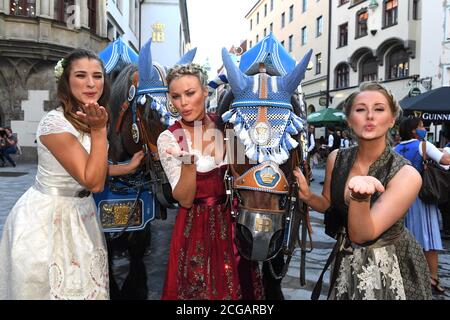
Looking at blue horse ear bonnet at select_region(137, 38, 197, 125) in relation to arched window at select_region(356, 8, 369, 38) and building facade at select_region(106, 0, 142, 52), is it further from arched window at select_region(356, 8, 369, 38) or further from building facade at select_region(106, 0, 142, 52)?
arched window at select_region(356, 8, 369, 38)

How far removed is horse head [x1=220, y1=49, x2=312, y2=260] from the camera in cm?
206

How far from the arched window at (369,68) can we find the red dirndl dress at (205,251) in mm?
23932

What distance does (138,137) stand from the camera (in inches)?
127

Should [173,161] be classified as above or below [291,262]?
above

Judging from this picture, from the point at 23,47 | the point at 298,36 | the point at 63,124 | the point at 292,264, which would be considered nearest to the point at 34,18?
the point at 23,47

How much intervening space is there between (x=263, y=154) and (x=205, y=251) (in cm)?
63

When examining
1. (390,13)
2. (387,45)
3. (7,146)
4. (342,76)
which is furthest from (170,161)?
(342,76)

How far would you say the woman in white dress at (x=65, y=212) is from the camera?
5.94ft

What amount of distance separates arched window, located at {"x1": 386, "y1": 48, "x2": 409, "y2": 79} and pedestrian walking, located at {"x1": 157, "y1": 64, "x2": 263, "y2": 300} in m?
21.7

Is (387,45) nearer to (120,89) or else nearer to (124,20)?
(124,20)

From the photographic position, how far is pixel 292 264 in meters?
4.89
